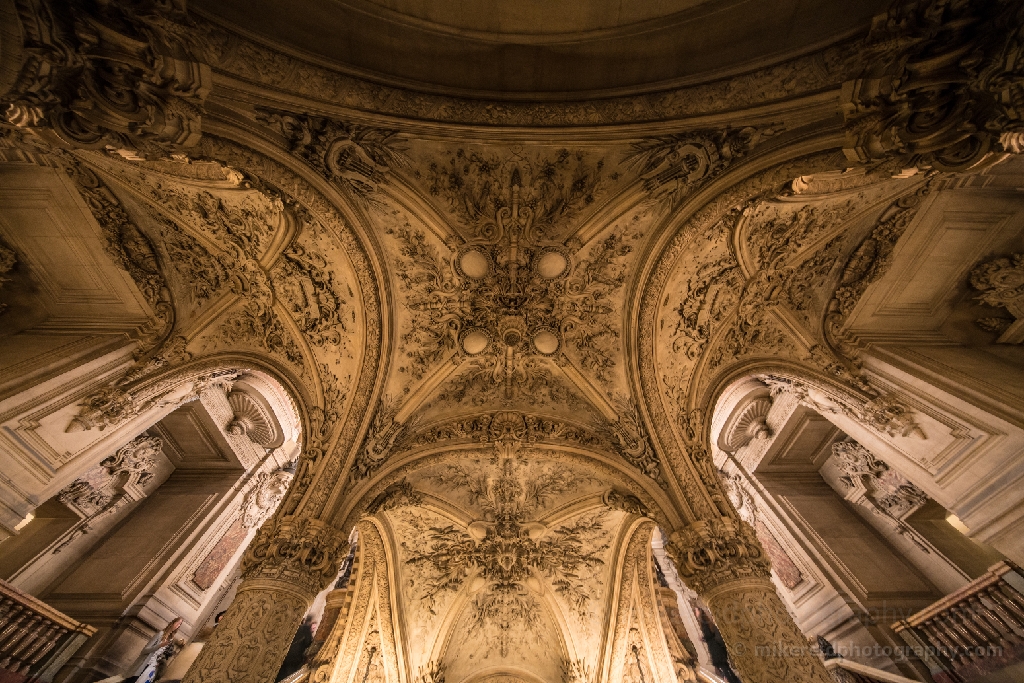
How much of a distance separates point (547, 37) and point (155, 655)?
36.7ft

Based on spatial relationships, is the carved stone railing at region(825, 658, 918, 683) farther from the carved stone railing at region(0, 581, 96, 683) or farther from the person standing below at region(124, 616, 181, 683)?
the carved stone railing at region(0, 581, 96, 683)

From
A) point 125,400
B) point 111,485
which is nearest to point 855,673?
point 125,400

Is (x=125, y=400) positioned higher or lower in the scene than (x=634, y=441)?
lower

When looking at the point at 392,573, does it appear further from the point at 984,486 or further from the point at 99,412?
the point at 984,486

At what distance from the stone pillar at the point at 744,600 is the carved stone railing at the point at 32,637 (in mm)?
8610

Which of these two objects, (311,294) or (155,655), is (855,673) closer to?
(311,294)

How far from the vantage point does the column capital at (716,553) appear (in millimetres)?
4438

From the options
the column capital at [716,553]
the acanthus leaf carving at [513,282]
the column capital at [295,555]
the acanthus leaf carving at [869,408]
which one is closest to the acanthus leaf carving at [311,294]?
the acanthus leaf carving at [513,282]

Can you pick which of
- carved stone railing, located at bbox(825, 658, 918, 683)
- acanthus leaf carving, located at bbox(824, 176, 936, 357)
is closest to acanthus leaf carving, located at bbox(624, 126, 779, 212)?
acanthus leaf carving, located at bbox(824, 176, 936, 357)

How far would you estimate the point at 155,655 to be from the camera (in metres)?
6.88

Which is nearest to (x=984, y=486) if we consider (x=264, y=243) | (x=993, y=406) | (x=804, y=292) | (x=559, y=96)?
(x=993, y=406)

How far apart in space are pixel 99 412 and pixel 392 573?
6.41 meters

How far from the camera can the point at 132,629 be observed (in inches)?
267

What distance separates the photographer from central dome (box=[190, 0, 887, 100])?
4031 millimetres
